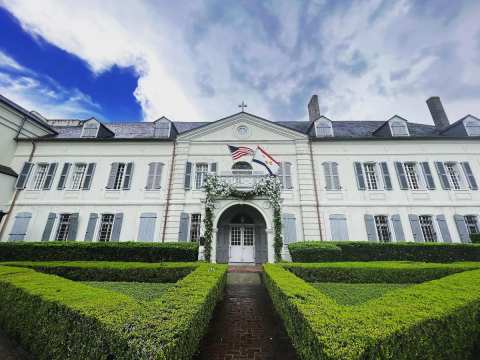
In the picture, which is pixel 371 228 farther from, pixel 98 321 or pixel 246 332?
pixel 98 321

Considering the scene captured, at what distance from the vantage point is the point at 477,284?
5.25 m

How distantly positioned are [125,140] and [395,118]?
67.2 ft

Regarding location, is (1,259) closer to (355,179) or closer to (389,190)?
(355,179)

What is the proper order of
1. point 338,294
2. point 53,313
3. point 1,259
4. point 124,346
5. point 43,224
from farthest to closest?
point 43,224
point 1,259
point 338,294
point 53,313
point 124,346

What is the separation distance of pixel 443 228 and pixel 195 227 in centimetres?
1587

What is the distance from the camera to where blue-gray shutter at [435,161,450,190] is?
14178 mm

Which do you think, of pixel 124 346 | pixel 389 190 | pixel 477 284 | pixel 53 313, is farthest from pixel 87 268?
pixel 389 190

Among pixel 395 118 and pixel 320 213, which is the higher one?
pixel 395 118

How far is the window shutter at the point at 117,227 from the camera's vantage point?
44.1 ft

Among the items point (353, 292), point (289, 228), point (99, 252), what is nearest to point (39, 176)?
point (99, 252)

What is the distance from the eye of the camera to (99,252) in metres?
10.8

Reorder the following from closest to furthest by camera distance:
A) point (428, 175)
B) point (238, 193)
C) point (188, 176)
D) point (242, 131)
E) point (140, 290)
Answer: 1. point (140, 290)
2. point (238, 193)
3. point (428, 175)
4. point (188, 176)
5. point (242, 131)

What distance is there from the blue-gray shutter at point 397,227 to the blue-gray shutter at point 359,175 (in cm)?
265

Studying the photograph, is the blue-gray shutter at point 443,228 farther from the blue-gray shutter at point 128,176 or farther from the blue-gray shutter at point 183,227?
the blue-gray shutter at point 128,176
